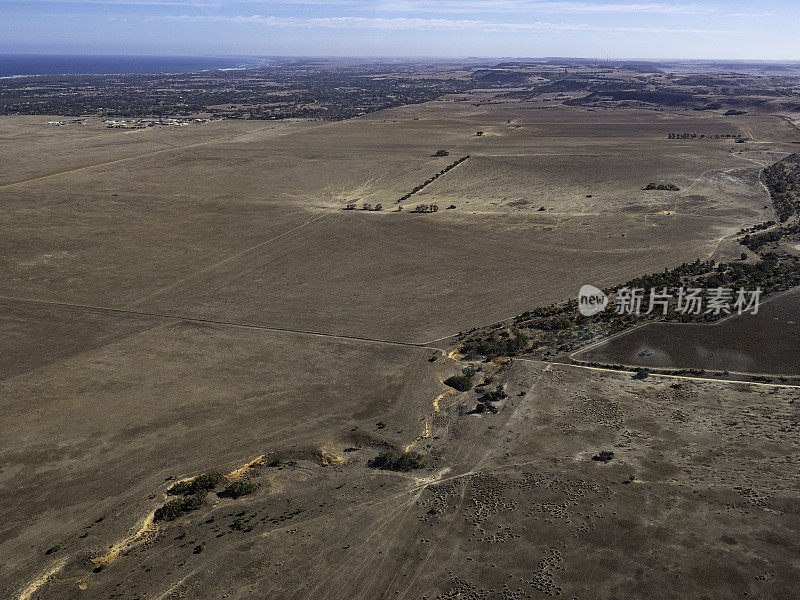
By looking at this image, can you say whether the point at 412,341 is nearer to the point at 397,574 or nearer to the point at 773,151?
the point at 397,574

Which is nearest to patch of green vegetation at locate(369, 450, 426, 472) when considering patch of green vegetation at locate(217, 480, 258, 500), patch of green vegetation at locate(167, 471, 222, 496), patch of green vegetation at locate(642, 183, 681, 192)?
patch of green vegetation at locate(217, 480, 258, 500)

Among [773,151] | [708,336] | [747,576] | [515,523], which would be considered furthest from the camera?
[773,151]

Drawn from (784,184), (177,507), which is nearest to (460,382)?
(177,507)

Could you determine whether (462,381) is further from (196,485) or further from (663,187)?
(663,187)

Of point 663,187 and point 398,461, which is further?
point 663,187

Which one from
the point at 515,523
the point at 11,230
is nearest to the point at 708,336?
the point at 515,523

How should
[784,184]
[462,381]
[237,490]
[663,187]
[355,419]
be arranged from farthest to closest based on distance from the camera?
[663,187]
[784,184]
[462,381]
[355,419]
[237,490]
